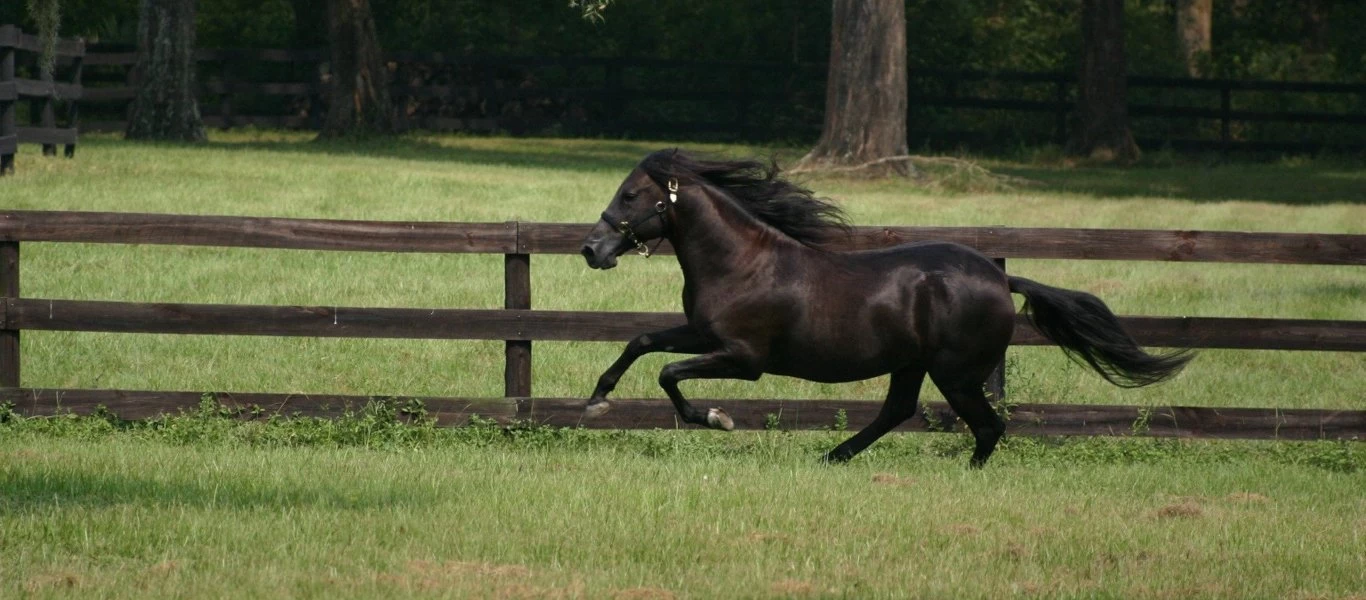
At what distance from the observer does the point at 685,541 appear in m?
7.28

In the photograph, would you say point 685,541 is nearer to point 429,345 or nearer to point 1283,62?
point 429,345

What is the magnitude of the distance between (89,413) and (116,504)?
2.77 metres

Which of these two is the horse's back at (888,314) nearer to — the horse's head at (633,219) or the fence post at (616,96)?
the horse's head at (633,219)

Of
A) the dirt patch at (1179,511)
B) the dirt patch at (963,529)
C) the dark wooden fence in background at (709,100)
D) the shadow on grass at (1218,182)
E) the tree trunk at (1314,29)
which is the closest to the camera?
the dirt patch at (963,529)

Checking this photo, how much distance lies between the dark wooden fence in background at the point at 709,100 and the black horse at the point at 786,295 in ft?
93.0

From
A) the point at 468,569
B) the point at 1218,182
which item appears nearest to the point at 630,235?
the point at 468,569

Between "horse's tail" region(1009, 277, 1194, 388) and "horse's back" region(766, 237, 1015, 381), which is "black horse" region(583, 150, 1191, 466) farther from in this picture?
"horse's tail" region(1009, 277, 1194, 388)

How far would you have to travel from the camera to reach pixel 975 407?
31.3ft

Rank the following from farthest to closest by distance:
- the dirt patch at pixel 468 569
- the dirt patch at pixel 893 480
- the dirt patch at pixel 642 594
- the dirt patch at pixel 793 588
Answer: the dirt patch at pixel 893 480, the dirt patch at pixel 468 569, the dirt patch at pixel 793 588, the dirt patch at pixel 642 594

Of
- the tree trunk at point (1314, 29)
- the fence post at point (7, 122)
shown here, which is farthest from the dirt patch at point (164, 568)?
the tree trunk at point (1314, 29)

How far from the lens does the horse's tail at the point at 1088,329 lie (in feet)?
31.8

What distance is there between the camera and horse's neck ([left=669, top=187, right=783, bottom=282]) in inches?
363

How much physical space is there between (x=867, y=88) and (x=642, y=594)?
72.0 feet

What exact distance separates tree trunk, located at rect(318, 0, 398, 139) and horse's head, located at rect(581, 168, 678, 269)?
2544 centimetres
